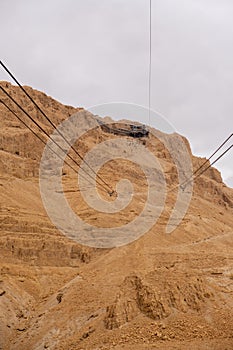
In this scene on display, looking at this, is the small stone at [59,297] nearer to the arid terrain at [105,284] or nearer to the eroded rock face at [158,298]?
the arid terrain at [105,284]

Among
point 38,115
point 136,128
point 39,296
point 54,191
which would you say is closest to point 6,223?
point 39,296

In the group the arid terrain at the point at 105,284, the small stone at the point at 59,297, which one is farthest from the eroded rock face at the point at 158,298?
the small stone at the point at 59,297

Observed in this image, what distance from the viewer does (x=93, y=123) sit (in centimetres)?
7250

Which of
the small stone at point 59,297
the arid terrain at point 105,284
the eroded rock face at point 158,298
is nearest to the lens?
the arid terrain at point 105,284

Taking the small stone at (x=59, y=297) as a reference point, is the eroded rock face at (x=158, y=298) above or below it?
above

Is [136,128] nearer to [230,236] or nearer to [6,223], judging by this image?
[230,236]

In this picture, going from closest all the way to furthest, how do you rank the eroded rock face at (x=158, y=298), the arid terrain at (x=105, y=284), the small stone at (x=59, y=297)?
the arid terrain at (x=105, y=284)
the eroded rock face at (x=158, y=298)
the small stone at (x=59, y=297)

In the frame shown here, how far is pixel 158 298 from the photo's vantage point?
12.9 meters

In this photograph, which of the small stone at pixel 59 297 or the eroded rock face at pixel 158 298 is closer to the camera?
the eroded rock face at pixel 158 298

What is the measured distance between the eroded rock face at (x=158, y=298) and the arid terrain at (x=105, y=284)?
0.03 metres

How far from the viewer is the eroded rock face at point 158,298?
41.3 feet

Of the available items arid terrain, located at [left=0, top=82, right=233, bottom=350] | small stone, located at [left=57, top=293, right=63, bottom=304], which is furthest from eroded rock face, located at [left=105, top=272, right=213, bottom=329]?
small stone, located at [left=57, top=293, right=63, bottom=304]

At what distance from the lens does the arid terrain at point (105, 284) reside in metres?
12.0

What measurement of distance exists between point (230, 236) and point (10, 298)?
1798 cm
